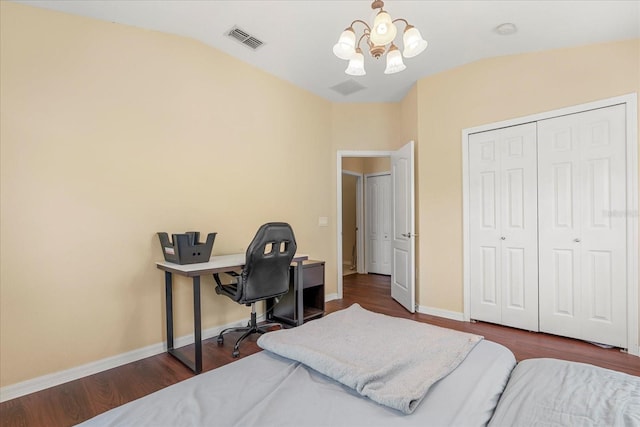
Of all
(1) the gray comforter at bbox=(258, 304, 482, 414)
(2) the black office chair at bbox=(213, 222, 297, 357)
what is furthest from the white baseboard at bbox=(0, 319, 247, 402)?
(1) the gray comforter at bbox=(258, 304, 482, 414)

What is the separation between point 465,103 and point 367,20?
1528mm

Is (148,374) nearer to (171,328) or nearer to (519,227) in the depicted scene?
(171,328)

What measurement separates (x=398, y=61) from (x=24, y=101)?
2540 mm

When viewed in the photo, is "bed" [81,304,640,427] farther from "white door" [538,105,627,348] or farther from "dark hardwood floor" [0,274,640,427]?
"white door" [538,105,627,348]

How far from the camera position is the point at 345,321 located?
159 cm

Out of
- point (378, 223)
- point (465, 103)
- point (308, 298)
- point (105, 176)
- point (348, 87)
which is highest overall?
point (348, 87)

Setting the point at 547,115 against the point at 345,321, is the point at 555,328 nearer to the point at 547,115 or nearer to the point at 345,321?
the point at 547,115

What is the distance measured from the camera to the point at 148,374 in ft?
7.52

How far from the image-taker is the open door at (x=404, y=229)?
12.2ft

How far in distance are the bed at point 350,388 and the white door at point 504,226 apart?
2181mm

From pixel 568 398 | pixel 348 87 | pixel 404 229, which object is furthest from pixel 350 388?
pixel 348 87

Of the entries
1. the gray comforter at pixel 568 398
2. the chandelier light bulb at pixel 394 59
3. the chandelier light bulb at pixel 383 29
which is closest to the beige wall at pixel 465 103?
the chandelier light bulb at pixel 394 59

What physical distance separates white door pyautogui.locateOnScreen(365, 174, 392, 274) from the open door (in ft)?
5.81

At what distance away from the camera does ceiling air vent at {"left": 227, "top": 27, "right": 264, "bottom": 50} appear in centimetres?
273
